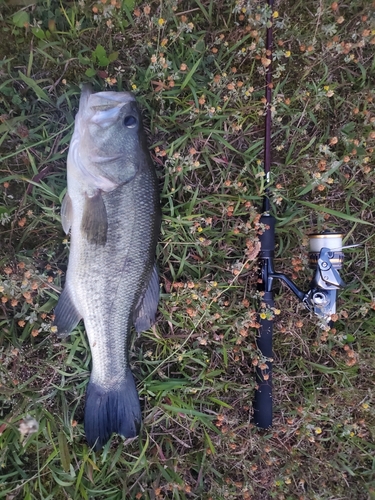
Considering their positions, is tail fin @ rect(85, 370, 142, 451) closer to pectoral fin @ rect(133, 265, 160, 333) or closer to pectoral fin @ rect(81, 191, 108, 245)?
pectoral fin @ rect(133, 265, 160, 333)

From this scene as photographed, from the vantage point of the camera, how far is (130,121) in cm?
212

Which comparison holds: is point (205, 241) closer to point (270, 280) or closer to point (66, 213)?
point (270, 280)

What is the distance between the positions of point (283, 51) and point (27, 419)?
110 inches

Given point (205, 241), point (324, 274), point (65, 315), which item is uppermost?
point (205, 241)

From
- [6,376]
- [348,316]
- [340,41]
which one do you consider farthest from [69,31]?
[348,316]

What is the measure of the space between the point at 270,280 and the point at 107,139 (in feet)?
4.23

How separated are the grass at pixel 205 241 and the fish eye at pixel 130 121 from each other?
0.35 m

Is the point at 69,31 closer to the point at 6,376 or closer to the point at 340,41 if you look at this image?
the point at 340,41

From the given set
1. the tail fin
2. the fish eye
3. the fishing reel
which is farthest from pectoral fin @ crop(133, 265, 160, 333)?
the fish eye

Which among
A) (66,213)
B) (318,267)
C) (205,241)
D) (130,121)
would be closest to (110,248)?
(66,213)

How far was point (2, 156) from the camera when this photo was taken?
7.86ft

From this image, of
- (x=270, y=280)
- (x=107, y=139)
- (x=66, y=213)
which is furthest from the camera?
(x=270, y=280)

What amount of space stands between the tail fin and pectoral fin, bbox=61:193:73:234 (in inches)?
37.5

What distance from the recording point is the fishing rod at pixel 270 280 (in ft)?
7.96
